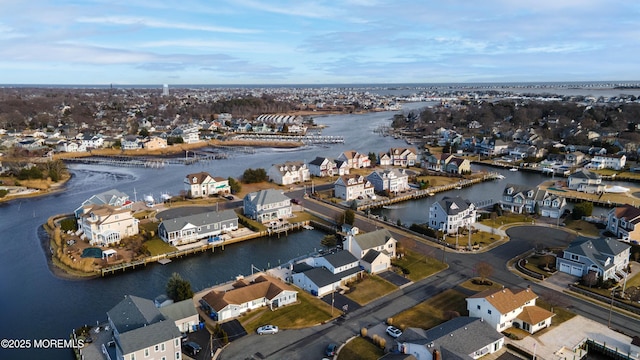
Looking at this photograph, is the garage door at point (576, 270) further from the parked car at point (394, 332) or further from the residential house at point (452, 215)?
the parked car at point (394, 332)

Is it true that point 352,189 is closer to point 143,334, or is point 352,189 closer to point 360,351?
point 360,351

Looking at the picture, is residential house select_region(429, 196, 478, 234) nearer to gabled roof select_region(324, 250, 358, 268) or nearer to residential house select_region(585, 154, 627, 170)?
gabled roof select_region(324, 250, 358, 268)

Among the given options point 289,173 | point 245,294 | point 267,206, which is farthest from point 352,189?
point 245,294

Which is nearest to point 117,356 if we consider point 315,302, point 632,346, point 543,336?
point 315,302

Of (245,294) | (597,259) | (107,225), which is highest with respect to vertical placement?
(107,225)

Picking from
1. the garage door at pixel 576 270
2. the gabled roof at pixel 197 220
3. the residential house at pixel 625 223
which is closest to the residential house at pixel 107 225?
the gabled roof at pixel 197 220

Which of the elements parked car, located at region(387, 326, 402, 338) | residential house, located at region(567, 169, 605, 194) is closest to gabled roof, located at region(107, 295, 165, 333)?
parked car, located at region(387, 326, 402, 338)
